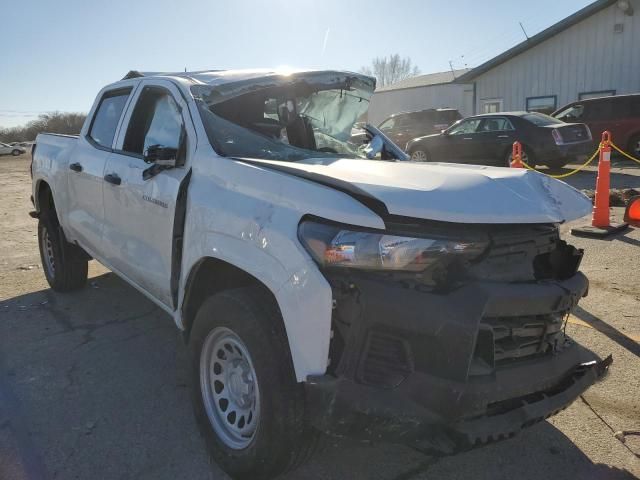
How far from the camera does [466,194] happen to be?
229cm

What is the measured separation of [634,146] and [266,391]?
16.4 m

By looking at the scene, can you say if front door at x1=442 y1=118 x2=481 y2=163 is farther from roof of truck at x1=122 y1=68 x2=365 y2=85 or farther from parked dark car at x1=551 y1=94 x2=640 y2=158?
roof of truck at x1=122 y1=68 x2=365 y2=85

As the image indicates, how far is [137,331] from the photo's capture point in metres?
4.57

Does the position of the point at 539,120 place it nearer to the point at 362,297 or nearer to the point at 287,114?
the point at 287,114

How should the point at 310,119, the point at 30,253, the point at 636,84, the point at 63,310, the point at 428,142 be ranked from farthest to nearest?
the point at 636,84 < the point at 428,142 < the point at 30,253 < the point at 63,310 < the point at 310,119

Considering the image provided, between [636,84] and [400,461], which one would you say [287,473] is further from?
[636,84]

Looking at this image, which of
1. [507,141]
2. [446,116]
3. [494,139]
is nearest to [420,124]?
[446,116]

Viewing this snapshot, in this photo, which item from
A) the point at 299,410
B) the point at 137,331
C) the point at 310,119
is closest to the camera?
the point at 299,410

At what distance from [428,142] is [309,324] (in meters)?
14.6

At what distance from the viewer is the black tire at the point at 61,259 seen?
5367 mm

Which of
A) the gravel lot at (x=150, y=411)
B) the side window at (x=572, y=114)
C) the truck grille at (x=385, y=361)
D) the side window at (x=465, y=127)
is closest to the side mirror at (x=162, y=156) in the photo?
the gravel lot at (x=150, y=411)

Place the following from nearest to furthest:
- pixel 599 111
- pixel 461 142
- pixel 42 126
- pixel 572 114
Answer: pixel 461 142, pixel 599 111, pixel 572 114, pixel 42 126

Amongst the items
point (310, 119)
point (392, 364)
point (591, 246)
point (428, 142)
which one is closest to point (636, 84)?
point (428, 142)

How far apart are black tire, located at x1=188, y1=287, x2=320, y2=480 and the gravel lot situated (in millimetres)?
336
